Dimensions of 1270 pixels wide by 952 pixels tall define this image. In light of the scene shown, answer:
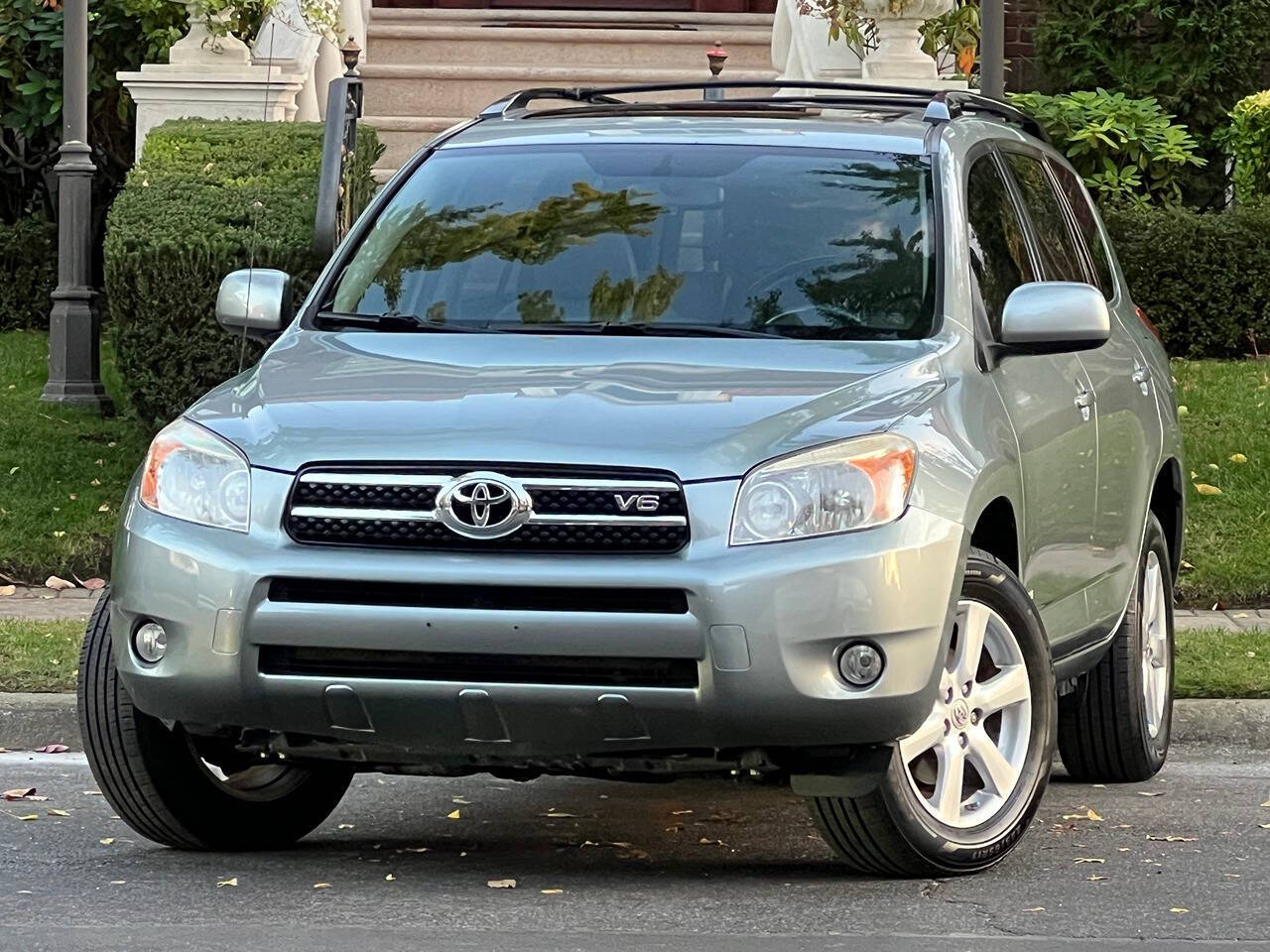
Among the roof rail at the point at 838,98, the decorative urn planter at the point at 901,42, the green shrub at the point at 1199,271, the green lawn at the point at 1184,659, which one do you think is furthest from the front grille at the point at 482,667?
the decorative urn planter at the point at 901,42

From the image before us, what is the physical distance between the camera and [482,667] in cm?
512

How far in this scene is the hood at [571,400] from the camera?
5.16 metres

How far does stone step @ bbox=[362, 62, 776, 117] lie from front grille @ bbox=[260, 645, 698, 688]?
1088cm

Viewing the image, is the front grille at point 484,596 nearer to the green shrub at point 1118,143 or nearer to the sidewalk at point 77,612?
the sidewalk at point 77,612

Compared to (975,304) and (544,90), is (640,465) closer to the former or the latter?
(975,304)

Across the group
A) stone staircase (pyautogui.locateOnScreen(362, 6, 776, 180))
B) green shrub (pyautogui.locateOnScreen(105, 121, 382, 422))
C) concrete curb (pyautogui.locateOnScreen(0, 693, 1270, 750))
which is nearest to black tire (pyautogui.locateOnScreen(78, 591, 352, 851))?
concrete curb (pyautogui.locateOnScreen(0, 693, 1270, 750))

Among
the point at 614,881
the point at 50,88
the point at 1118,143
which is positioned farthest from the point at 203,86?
the point at 614,881

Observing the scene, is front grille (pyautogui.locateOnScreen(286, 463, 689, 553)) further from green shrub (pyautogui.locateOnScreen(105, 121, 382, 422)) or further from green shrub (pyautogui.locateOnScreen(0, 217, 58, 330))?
green shrub (pyautogui.locateOnScreen(0, 217, 58, 330))

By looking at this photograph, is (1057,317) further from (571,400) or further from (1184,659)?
(1184,659)

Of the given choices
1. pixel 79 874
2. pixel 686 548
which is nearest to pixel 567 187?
pixel 686 548

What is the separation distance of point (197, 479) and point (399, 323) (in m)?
0.96

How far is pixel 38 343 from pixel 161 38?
2.01 meters

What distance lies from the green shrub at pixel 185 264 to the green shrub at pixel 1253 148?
5817 millimetres

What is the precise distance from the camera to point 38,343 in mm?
14289
